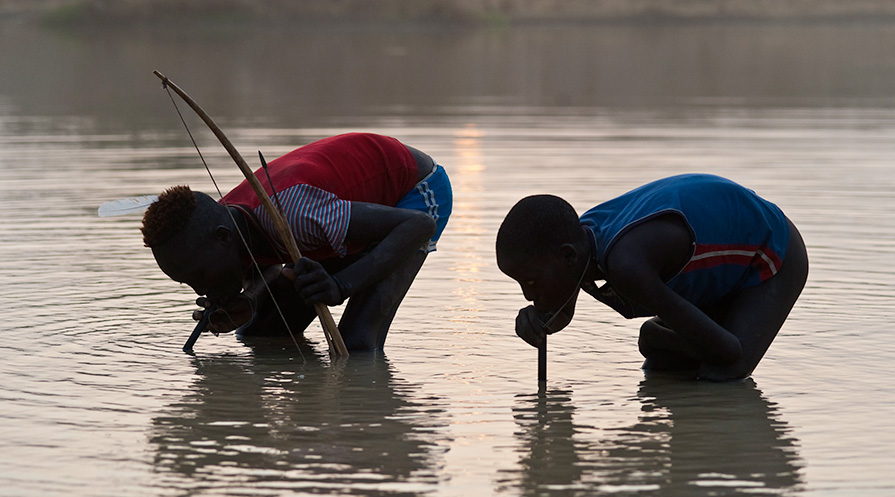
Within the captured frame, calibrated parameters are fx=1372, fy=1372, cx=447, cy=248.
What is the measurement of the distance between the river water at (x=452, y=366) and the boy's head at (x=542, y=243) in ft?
1.82

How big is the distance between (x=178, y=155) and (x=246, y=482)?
11.2 metres

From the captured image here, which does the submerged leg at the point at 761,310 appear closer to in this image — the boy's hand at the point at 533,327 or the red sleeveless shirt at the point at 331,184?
the boy's hand at the point at 533,327

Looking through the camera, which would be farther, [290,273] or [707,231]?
[290,273]

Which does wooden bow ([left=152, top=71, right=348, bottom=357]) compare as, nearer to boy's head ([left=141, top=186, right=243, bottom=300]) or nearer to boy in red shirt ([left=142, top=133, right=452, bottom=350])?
boy in red shirt ([left=142, top=133, right=452, bottom=350])

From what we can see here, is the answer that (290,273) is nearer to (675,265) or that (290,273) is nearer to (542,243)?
(542,243)

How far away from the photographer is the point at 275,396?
5.75 metres

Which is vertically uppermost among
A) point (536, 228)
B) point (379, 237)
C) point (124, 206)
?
point (536, 228)

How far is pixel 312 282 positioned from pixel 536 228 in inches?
47.6

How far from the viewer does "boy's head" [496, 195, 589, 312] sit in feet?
17.4

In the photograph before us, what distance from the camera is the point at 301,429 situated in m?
5.23

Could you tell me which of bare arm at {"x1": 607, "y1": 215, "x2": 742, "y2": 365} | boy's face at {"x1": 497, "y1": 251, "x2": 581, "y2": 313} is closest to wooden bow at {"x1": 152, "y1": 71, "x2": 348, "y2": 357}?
boy's face at {"x1": 497, "y1": 251, "x2": 581, "y2": 313}

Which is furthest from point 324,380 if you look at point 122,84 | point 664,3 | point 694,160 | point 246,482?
point 664,3

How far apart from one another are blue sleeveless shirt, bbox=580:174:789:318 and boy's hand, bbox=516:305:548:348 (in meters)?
0.25

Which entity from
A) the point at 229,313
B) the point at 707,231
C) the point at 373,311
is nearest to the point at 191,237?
the point at 229,313
